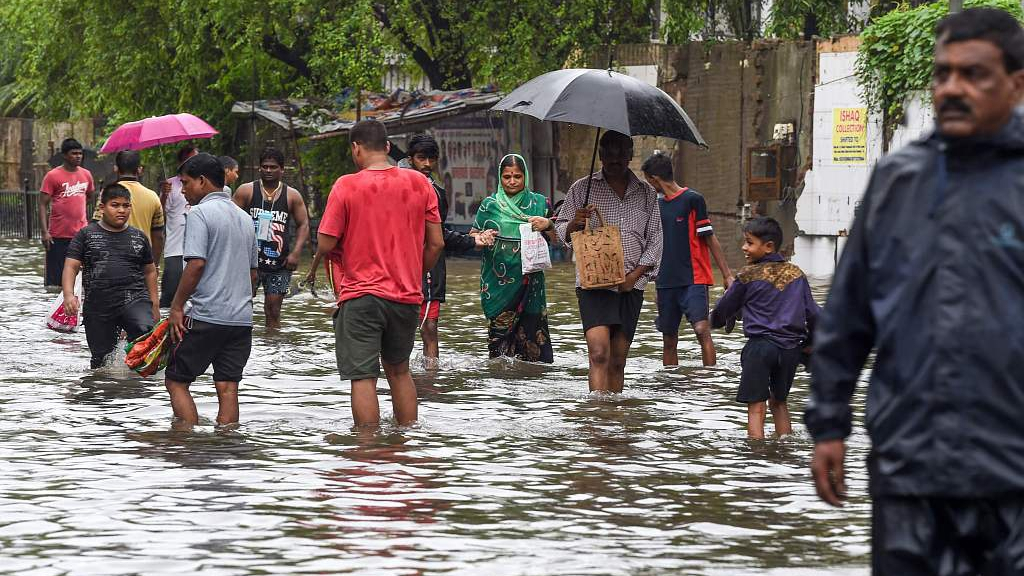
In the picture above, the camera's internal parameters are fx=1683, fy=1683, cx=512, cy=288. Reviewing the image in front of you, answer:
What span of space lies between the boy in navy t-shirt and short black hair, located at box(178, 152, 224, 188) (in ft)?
14.3

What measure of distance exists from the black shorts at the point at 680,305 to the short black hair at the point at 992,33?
8.99 metres

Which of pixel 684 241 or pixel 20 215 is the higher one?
pixel 684 241

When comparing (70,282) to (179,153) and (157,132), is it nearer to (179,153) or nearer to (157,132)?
(179,153)

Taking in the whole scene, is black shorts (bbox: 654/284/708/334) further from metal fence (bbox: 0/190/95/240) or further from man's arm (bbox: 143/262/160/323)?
metal fence (bbox: 0/190/95/240)

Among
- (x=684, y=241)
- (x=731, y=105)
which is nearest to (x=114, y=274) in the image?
(x=684, y=241)

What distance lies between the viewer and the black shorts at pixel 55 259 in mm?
18297

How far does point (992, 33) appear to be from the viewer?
3945 mm

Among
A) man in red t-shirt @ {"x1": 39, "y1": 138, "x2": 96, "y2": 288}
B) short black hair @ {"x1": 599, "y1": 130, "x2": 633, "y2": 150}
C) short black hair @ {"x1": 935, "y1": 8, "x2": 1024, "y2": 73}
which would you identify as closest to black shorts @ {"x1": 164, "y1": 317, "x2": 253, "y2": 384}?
short black hair @ {"x1": 599, "y1": 130, "x2": 633, "y2": 150}

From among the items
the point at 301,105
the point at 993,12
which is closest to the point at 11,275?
the point at 301,105

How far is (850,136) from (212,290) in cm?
1439

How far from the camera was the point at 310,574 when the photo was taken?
20.1 feet

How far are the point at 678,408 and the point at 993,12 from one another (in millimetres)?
6924

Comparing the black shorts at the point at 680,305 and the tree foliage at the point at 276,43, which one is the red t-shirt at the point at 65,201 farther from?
the tree foliage at the point at 276,43

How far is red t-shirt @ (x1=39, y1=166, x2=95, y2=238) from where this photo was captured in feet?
59.6
